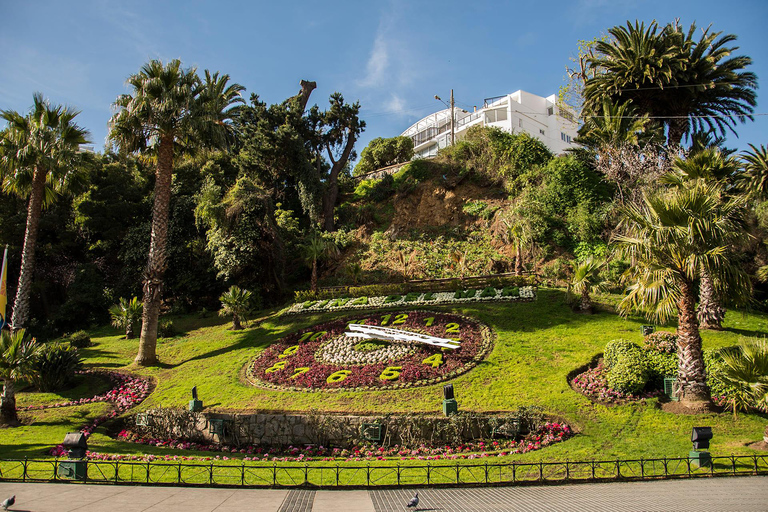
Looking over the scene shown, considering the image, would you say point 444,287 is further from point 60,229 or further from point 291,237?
point 60,229

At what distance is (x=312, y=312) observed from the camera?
26.8 meters

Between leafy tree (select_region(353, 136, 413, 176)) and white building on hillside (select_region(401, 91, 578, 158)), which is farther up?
white building on hillside (select_region(401, 91, 578, 158))

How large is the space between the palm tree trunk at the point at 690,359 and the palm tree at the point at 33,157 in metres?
25.5

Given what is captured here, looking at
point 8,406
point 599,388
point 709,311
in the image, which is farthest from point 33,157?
point 709,311

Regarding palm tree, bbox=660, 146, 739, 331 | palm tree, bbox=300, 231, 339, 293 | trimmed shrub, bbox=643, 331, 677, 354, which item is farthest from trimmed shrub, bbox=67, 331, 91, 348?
palm tree, bbox=660, 146, 739, 331

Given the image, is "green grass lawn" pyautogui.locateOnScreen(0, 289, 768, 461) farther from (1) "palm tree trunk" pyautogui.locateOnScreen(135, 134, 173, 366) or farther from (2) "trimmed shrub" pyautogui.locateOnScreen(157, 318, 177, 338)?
(1) "palm tree trunk" pyautogui.locateOnScreen(135, 134, 173, 366)

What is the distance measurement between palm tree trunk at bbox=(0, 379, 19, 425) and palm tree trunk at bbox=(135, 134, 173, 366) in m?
6.76

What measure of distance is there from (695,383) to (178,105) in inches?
925

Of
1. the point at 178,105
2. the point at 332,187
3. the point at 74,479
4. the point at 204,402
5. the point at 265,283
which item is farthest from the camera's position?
the point at 332,187

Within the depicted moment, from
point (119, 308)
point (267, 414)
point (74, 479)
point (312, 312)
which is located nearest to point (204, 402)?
point (267, 414)

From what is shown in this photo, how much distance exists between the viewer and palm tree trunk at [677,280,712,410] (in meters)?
13.3

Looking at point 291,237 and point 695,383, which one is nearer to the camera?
point 695,383

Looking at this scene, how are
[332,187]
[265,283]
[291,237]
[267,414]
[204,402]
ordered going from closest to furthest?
[267,414], [204,402], [265,283], [291,237], [332,187]

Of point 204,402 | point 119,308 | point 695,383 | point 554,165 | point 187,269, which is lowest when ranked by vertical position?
point 204,402
